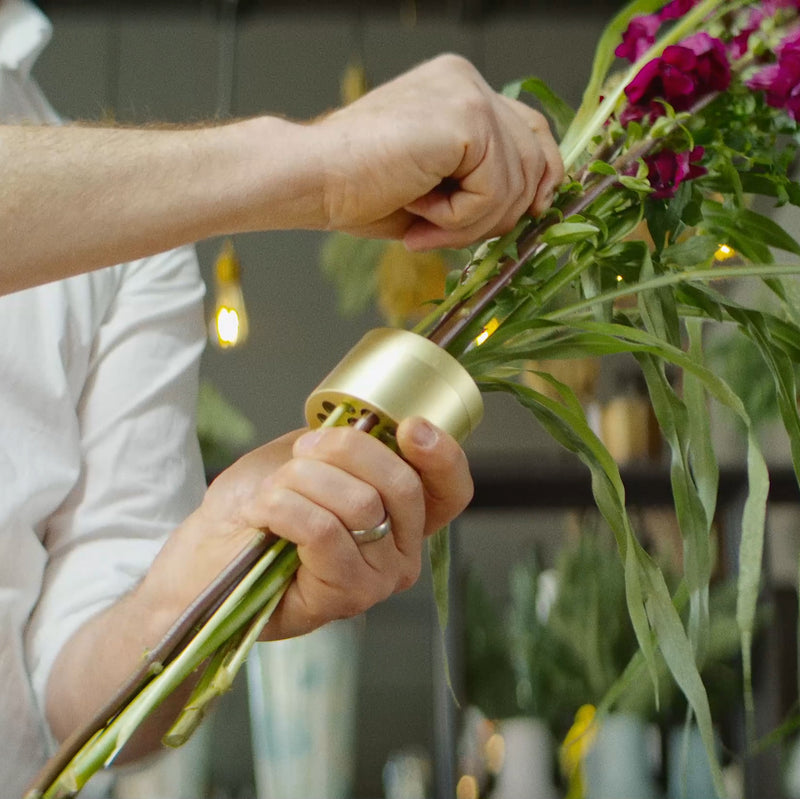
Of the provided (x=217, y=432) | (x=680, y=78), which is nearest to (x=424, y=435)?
(x=680, y=78)

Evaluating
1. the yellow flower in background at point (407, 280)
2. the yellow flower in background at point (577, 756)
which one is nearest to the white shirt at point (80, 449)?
the yellow flower in background at point (577, 756)

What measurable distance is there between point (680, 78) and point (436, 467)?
0.24 metres

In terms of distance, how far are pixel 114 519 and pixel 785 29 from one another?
56 centimetres

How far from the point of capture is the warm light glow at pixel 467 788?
5.60 feet

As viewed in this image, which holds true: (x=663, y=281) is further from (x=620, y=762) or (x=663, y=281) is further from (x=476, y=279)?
(x=620, y=762)

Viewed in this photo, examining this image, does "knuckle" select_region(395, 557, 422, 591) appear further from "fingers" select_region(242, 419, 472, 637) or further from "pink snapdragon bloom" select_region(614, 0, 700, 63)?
"pink snapdragon bloom" select_region(614, 0, 700, 63)

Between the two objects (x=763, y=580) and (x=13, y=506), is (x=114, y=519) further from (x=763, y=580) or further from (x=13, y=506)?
(x=763, y=580)

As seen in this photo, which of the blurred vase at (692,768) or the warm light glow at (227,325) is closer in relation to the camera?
the warm light glow at (227,325)

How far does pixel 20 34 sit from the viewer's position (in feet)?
3.27

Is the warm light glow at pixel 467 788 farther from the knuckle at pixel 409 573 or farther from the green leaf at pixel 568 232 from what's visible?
the green leaf at pixel 568 232

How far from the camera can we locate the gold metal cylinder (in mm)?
513

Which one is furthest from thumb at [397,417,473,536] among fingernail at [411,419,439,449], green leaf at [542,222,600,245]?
green leaf at [542,222,600,245]

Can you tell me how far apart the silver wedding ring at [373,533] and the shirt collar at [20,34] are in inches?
23.7

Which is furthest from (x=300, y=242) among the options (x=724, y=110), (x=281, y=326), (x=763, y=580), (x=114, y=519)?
(x=724, y=110)
